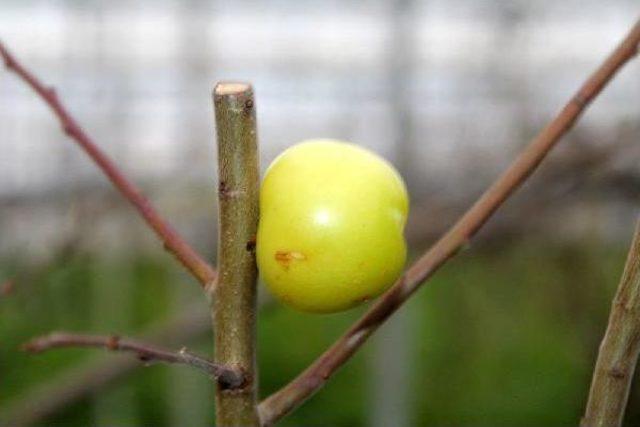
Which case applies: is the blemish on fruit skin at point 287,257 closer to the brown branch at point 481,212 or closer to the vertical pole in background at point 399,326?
the brown branch at point 481,212

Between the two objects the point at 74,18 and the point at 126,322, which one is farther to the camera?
the point at 74,18

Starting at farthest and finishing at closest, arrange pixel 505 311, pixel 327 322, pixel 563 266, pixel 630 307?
pixel 327 322
pixel 505 311
pixel 563 266
pixel 630 307

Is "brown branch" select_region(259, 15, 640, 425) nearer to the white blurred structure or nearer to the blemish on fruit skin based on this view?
the blemish on fruit skin

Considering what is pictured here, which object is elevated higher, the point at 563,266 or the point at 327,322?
the point at 563,266

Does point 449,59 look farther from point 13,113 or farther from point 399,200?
point 399,200

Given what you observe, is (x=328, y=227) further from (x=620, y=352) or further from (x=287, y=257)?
(x=620, y=352)

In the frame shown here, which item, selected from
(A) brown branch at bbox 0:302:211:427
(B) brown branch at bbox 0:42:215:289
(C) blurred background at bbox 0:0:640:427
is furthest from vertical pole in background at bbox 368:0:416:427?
(B) brown branch at bbox 0:42:215:289

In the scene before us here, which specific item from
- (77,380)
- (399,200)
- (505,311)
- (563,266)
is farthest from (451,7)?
(399,200)
